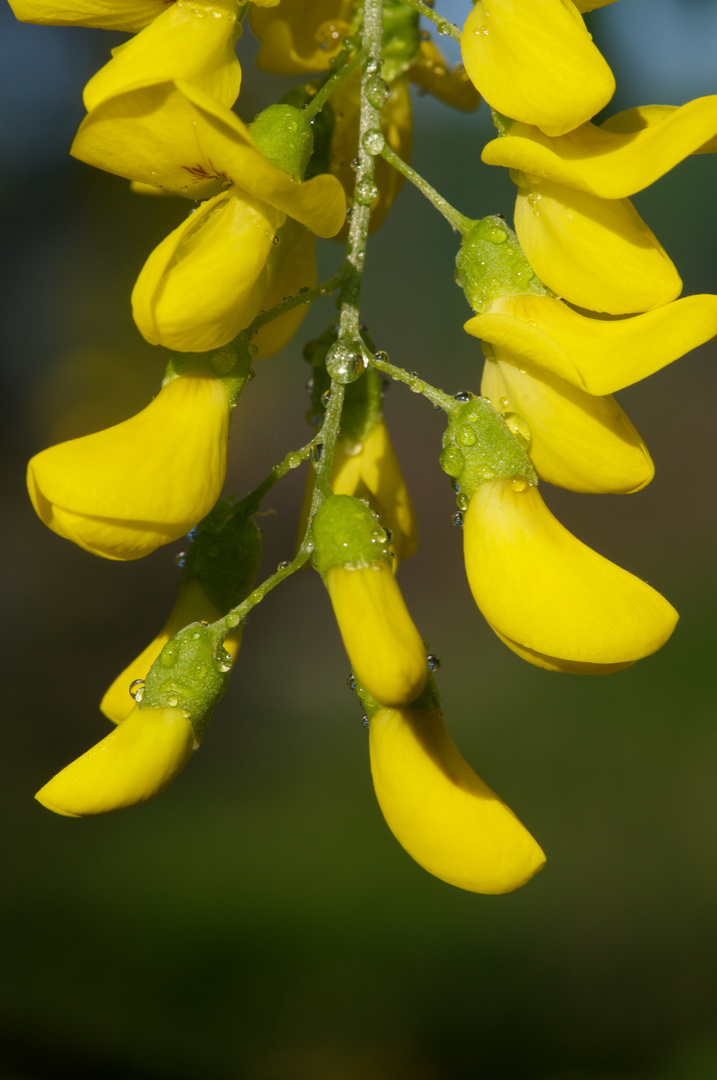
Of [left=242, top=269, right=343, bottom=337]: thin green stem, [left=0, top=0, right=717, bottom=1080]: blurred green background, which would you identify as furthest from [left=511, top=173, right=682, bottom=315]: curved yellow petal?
[left=0, top=0, right=717, bottom=1080]: blurred green background

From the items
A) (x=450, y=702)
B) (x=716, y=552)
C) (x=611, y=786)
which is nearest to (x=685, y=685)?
(x=611, y=786)

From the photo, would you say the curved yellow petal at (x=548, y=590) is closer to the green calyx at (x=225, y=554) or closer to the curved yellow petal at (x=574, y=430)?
the curved yellow petal at (x=574, y=430)

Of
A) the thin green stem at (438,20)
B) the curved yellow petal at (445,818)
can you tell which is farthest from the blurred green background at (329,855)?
the curved yellow petal at (445,818)

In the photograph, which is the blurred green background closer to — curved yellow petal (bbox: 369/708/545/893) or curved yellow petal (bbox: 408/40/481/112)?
curved yellow petal (bbox: 408/40/481/112)

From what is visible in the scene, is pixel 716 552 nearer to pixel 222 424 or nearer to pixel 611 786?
pixel 611 786

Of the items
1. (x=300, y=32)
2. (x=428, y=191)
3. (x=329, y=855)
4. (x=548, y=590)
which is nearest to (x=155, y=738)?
(x=548, y=590)

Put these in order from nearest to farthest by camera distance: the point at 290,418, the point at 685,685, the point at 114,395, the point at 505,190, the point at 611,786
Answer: the point at 611,786, the point at 685,685, the point at 114,395, the point at 290,418, the point at 505,190

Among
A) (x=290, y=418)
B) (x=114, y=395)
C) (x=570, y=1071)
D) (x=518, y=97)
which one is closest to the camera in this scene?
(x=518, y=97)
